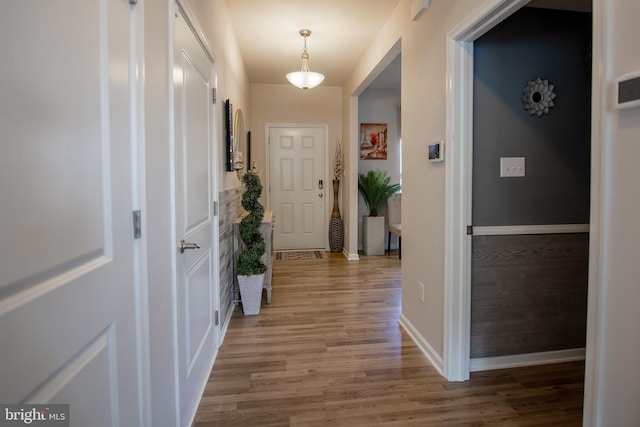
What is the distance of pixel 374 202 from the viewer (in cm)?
525

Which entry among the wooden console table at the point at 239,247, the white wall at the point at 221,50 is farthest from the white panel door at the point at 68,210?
the wooden console table at the point at 239,247

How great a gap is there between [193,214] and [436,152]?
1.45 m

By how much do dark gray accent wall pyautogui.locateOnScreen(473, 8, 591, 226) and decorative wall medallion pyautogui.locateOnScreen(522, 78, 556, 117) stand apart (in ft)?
0.11

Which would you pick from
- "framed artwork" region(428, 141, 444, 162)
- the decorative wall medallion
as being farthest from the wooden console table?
the decorative wall medallion

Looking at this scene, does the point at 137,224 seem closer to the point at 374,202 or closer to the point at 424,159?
the point at 424,159

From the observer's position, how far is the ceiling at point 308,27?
292 centimetres

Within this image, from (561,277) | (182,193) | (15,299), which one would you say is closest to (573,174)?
(561,277)

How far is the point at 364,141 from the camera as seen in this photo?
548 cm

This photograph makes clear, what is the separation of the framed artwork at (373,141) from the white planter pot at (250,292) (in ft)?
10.4

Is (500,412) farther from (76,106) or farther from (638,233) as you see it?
(76,106)

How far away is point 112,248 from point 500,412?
1.92 m

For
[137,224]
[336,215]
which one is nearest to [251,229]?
[137,224]

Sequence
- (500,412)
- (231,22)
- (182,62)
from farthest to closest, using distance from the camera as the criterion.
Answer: (231,22)
(500,412)
(182,62)

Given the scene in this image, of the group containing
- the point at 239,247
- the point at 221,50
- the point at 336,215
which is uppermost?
the point at 221,50
